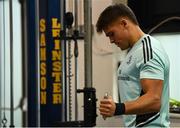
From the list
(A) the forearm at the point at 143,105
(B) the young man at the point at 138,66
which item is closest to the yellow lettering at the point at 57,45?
(B) the young man at the point at 138,66

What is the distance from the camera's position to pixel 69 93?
2.12 m

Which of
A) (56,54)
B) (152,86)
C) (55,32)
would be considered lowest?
(152,86)

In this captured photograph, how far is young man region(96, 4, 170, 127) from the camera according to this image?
1595mm

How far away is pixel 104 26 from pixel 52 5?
1.59 ft

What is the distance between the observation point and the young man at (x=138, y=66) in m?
1.59

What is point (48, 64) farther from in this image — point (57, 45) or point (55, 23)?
point (55, 23)

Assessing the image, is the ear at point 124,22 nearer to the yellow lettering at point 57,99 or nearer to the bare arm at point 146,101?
the bare arm at point 146,101

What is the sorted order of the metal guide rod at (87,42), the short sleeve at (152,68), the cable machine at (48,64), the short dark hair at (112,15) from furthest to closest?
1. the cable machine at (48,64)
2. the short dark hair at (112,15)
3. the short sleeve at (152,68)
4. the metal guide rod at (87,42)

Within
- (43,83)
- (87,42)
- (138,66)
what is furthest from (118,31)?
(43,83)

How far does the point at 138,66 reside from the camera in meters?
1.67

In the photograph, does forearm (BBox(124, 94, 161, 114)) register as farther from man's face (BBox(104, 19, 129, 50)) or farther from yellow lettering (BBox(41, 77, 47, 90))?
yellow lettering (BBox(41, 77, 47, 90))

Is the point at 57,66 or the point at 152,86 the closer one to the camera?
the point at 152,86

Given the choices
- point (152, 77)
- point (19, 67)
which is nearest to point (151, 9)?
point (19, 67)

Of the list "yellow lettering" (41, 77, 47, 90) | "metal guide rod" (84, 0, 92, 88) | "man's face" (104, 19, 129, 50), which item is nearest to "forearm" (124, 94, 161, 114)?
"metal guide rod" (84, 0, 92, 88)
